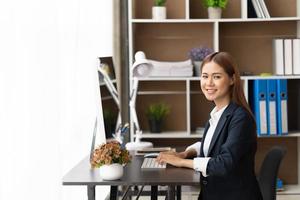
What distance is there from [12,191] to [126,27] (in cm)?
315

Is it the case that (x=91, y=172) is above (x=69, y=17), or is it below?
below

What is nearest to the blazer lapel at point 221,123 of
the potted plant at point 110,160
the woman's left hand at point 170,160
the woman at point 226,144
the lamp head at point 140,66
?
the woman at point 226,144

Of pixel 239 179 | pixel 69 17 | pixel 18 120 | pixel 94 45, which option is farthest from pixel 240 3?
pixel 18 120

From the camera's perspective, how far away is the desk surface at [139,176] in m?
2.83

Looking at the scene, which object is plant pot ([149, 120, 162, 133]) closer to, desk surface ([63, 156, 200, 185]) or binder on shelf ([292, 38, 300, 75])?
binder on shelf ([292, 38, 300, 75])

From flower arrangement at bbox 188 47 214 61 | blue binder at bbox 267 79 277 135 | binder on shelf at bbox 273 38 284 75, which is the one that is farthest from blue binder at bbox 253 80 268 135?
flower arrangement at bbox 188 47 214 61

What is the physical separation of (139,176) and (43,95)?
2.02ft

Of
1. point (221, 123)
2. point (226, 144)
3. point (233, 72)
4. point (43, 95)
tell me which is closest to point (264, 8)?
point (233, 72)

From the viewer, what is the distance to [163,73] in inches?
211

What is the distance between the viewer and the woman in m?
2.96

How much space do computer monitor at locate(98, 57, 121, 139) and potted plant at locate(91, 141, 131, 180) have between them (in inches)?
15.9

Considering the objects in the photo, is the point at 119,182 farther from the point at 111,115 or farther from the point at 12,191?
the point at 111,115

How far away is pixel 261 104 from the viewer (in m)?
5.32

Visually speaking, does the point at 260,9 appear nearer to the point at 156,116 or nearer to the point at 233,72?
the point at 156,116
